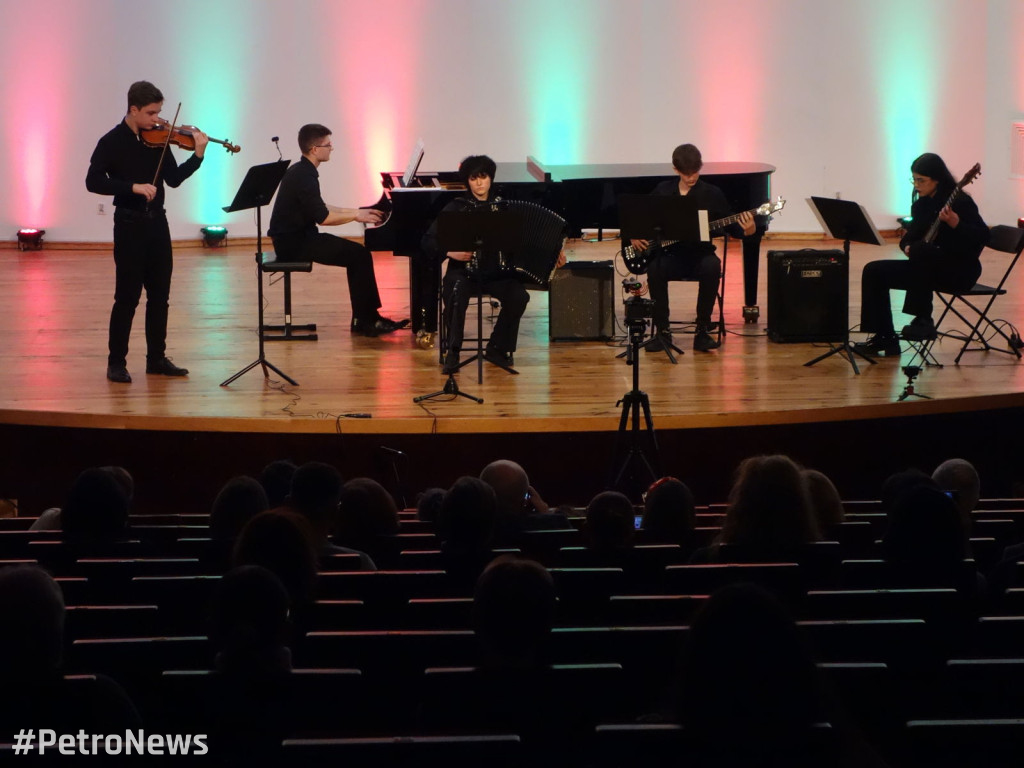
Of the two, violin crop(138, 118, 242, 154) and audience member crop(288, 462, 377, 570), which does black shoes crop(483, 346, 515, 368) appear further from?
audience member crop(288, 462, 377, 570)

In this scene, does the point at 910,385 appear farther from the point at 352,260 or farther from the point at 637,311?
the point at 352,260

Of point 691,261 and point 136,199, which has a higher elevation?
point 136,199

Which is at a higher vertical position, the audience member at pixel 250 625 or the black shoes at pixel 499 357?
the black shoes at pixel 499 357

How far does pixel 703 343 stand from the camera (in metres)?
7.58

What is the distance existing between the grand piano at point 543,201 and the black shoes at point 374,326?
0.76 feet

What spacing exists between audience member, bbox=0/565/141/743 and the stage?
138 inches

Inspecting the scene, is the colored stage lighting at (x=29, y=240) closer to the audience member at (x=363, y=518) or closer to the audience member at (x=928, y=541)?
the audience member at (x=363, y=518)

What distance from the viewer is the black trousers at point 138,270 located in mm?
6438

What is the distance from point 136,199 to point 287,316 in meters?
1.69

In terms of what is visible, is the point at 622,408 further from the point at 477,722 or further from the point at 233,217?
the point at 233,217

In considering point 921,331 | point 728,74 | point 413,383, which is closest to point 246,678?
point 413,383

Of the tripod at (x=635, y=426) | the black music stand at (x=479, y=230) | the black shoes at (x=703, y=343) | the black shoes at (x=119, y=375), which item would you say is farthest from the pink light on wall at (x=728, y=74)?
the black shoes at (x=119, y=375)

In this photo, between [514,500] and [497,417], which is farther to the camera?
[497,417]

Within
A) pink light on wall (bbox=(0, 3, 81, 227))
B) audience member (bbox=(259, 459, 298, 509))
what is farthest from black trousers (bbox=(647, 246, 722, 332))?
pink light on wall (bbox=(0, 3, 81, 227))
